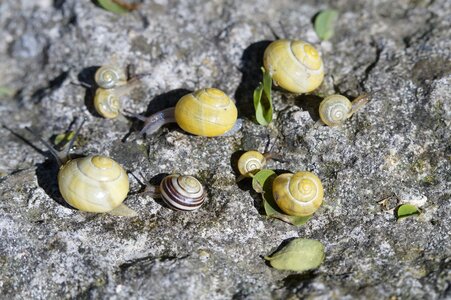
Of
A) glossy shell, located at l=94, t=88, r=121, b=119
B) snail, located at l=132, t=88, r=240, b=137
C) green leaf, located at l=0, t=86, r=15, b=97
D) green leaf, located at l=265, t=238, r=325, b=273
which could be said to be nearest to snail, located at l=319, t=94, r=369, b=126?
snail, located at l=132, t=88, r=240, b=137

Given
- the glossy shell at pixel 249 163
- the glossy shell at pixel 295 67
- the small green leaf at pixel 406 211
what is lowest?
the glossy shell at pixel 249 163

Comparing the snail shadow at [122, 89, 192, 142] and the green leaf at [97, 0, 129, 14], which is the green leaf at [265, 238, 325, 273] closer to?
the snail shadow at [122, 89, 192, 142]

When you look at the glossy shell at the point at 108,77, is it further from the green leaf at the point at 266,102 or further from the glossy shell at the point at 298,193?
the glossy shell at the point at 298,193

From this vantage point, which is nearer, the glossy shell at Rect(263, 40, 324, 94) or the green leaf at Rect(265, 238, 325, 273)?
the green leaf at Rect(265, 238, 325, 273)

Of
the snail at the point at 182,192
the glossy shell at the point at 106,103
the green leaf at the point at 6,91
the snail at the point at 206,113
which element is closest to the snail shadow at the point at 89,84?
the glossy shell at the point at 106,103

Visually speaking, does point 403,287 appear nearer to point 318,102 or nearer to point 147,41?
point 318,102

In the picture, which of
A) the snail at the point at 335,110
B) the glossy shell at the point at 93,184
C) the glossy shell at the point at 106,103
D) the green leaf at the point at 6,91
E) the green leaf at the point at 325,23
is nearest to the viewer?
the glossy shell at the point at 93,184

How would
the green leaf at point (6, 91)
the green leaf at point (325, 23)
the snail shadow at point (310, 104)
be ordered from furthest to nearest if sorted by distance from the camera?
the green leaf at point (6, 91), the green leaf at point (325, 23), the snail shadow at point (310, 104)

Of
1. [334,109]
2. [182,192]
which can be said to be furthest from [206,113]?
[334,109]

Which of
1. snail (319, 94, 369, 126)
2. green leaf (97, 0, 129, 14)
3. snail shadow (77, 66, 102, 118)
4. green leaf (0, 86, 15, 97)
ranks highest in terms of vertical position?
snail (319, 94, 369, 126)
